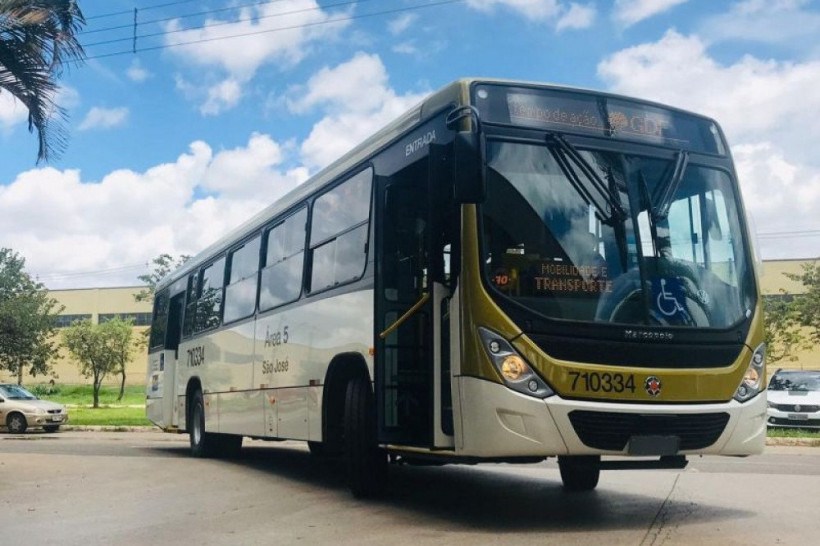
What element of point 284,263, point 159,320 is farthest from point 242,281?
point 159,320

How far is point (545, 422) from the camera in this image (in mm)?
7141

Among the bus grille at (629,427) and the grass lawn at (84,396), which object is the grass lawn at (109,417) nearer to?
the grass lawn at (84,396)

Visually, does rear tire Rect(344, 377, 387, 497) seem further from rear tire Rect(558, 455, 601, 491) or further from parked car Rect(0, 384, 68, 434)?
parked car Rect(0, 384, 68, 434)

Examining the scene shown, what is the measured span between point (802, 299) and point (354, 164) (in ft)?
105

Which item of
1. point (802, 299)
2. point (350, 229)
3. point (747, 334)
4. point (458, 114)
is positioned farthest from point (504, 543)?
point (802, 299)

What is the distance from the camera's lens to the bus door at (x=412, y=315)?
7.82m

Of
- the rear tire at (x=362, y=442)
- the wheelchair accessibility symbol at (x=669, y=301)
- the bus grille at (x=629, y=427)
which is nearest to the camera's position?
the bus grille at (x=629, y=427)

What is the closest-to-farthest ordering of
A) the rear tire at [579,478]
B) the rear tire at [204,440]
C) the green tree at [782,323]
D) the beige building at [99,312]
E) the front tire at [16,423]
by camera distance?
the rear tire at [579,478] → the rear tire at [204,440] → the front tire at [16,423] → the green tree at [782,323] → the beige building at [99,312]

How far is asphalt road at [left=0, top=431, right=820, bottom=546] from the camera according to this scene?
741cm

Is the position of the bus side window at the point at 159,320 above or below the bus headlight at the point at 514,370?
above

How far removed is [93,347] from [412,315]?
4429cm

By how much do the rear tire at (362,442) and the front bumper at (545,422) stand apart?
162cm

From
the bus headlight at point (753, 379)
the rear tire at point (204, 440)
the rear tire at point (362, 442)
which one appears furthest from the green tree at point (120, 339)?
the bus headlight at point (753, 379)

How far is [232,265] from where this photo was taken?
1436cm
